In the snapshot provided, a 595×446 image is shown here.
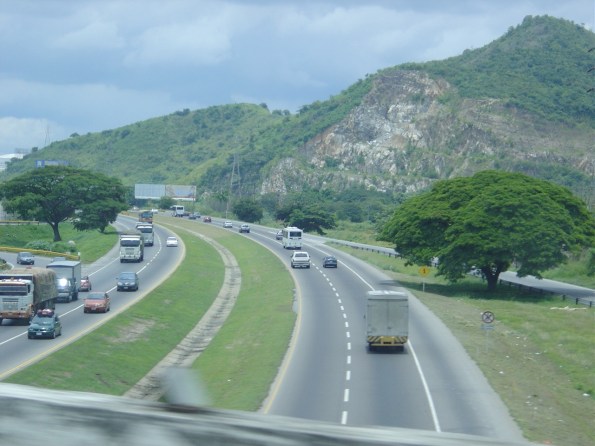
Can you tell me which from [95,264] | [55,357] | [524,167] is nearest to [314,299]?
[55,357]

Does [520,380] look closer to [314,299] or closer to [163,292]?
[314,299]

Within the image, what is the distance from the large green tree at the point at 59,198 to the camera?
119619 millimetres

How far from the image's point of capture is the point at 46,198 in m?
121

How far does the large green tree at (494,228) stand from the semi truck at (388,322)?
29.7 metres

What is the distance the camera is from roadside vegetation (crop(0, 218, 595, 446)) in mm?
31984

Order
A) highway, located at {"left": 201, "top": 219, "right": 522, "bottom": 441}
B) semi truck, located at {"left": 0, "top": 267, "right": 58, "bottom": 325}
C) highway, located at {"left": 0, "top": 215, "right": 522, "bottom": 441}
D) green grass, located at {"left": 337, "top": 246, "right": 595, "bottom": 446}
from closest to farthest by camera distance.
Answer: highway, located at {"left": 201, "top": 219, "right": 522, "bottom": 441} < highway, located at {"left": 0, "top": 215, "right": 522, "bottom": 441} < green grass, located at {"left": 337, "top": 246, "right": 595, "bottom": 446} < semi truck, located at {"left": 0, "top": 267, "right": 58, "bottom": 325}

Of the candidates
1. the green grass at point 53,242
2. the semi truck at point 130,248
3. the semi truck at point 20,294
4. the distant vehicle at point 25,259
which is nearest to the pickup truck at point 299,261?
the semi truck at point 130,248

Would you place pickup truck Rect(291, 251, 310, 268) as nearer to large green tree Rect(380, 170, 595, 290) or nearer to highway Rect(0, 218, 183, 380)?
highway Rect(0, 218, 183, 380)

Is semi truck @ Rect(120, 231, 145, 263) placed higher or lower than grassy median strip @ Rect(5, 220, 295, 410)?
higher

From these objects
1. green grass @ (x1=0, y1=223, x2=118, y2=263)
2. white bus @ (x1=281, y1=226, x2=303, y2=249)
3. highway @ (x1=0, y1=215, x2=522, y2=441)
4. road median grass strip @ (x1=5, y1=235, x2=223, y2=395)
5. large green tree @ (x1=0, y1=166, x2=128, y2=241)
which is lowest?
road median grass strip @ (x1=5, y1=235, x2=223, y2=395)

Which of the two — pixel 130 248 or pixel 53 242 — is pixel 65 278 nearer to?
pixel 130 248

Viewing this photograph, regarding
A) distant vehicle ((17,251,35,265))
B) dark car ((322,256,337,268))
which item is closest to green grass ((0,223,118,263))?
distant vehicle ((17,251,35,265))

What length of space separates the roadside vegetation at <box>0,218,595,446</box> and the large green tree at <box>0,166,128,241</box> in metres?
41.5

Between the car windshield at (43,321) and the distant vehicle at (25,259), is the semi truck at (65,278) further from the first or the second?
the distant vehicle at (25,259)
